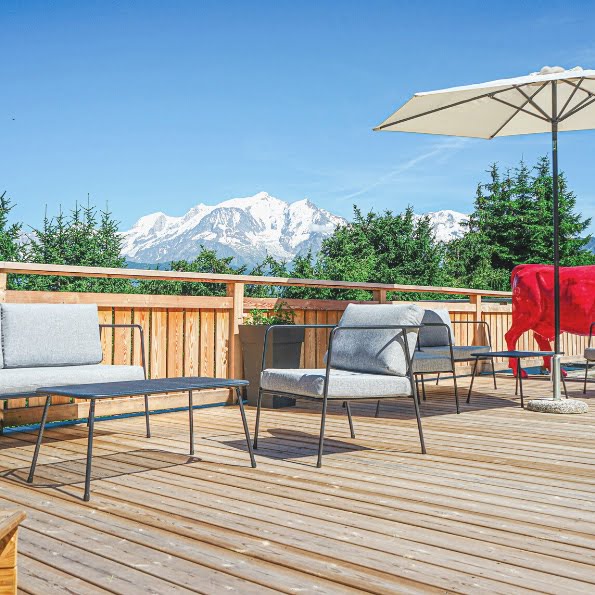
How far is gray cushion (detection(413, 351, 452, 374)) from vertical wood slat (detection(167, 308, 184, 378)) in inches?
70.9

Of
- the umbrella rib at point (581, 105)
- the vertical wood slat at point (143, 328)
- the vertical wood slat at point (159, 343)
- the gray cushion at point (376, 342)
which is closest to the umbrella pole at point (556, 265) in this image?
the umbrella rib at point (581, 105)

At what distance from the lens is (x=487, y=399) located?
20.4 ft

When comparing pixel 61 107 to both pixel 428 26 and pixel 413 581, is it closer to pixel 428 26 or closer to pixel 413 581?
pixel 428 26

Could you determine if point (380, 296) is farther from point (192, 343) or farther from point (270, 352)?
point (192, 343)

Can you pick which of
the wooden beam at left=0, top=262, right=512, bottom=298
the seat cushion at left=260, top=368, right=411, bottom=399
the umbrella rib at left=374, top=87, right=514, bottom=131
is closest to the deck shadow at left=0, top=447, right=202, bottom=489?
the seat cushion at left=260, top=368, right=411, bottom=399

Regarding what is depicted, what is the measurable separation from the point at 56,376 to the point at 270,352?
2086mm

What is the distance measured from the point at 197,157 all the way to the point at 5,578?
154726mm

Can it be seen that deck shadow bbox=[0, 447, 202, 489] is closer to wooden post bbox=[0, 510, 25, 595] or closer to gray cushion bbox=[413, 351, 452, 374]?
wooden post bbox=[0, 510, 25, 595]

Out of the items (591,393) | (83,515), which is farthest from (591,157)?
(83,515)

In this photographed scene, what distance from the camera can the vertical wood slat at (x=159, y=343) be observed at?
17.1 ft

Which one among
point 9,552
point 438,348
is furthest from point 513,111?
point 9,552

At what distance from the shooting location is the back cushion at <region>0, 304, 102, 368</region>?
407cm

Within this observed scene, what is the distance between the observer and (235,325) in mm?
5754

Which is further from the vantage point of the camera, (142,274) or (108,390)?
(142,274)
